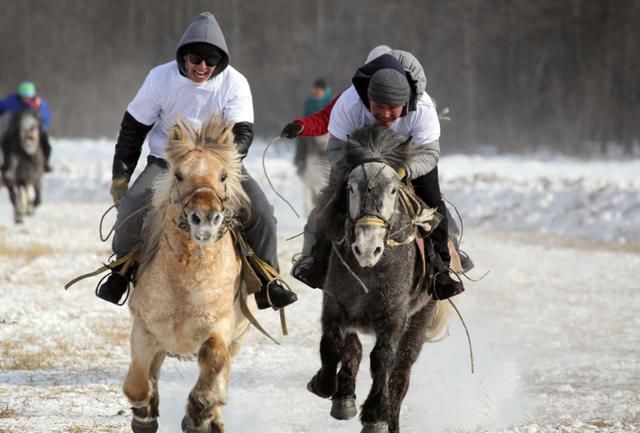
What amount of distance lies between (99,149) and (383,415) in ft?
117

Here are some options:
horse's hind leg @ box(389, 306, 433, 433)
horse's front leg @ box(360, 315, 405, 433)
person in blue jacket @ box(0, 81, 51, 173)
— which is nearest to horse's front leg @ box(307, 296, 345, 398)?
horse's front leg @ box(360, 315, 405, 433)

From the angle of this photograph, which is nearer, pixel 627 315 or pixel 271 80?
pixel 627 315

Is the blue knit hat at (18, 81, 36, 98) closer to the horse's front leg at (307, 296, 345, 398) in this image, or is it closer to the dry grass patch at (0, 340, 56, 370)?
the dry grass patch at (0, 340, 56, 370)

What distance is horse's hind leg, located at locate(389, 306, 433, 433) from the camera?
709 centimetres

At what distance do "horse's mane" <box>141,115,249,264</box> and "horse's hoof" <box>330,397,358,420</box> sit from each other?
143cm

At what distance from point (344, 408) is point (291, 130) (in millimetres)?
1986

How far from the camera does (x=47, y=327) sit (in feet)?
36.1

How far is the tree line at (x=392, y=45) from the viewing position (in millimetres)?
43219

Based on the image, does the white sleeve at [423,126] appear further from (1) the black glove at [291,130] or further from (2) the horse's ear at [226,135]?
(2) the horse's ear at [226,135]

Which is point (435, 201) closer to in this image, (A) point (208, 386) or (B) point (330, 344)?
(B) point (330, 344)

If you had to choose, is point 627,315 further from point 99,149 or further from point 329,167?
point 99,149

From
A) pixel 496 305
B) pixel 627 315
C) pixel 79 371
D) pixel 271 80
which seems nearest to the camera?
pixel 79 371

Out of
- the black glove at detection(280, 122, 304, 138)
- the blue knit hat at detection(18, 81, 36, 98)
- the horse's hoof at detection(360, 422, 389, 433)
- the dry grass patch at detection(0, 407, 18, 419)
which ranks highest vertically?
the black glove at detection(280, 122, 304, 138)

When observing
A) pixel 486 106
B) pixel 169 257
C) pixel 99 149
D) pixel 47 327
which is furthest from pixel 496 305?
pixel 486 106
